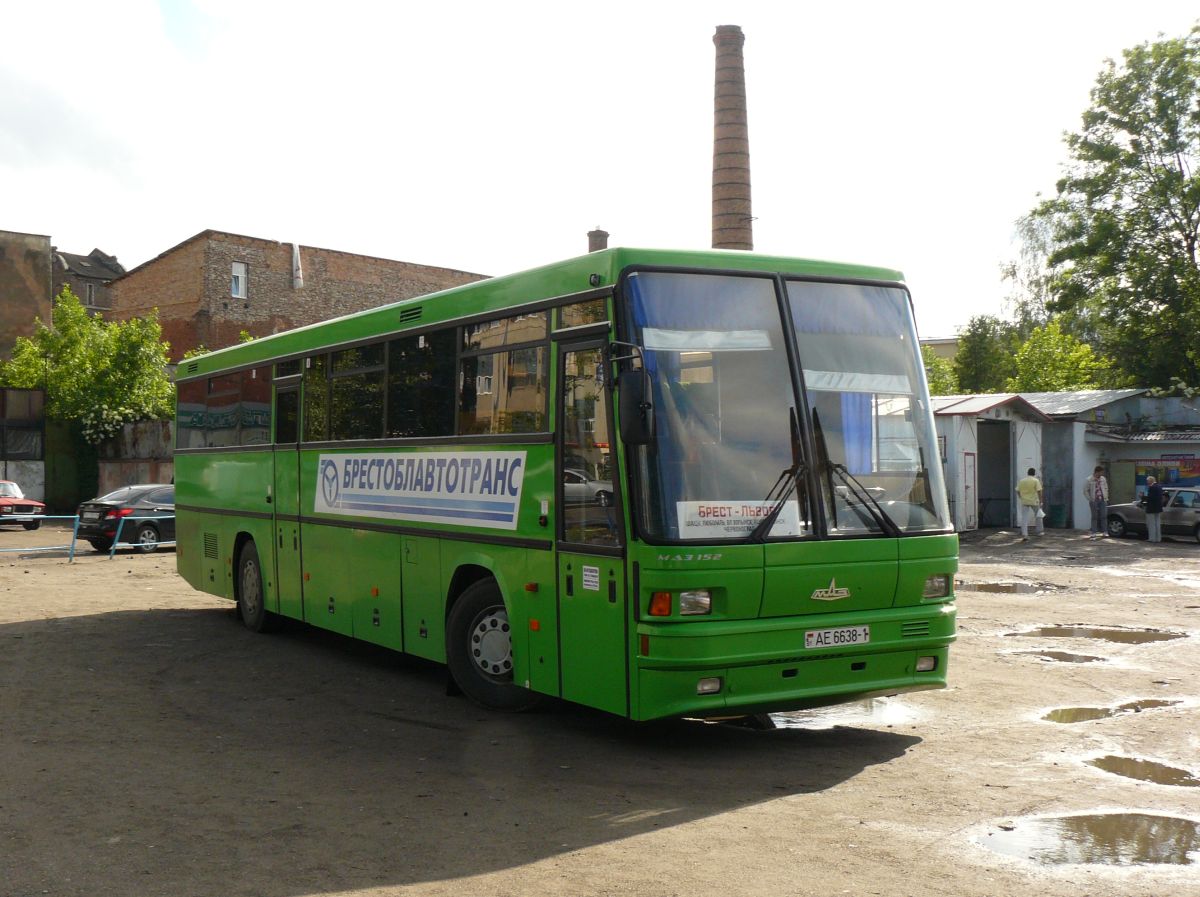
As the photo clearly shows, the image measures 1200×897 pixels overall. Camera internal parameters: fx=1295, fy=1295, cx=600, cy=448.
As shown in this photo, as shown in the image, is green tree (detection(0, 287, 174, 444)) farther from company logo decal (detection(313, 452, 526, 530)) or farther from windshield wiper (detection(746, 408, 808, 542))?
windshield wiper (detection(746, 408, 808, 542))

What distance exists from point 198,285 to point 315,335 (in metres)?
46.6

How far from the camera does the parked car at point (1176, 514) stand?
32.9 meters

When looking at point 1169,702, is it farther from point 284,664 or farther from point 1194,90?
point 1194,90

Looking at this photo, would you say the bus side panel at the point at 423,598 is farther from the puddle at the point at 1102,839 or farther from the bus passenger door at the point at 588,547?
the puddle at the point at 1102,839

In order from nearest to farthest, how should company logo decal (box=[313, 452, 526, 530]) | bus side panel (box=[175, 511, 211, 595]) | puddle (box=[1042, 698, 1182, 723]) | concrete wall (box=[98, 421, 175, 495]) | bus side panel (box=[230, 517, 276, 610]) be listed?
company logo decal (box=[313, 452, 526, 530])
puddle (box=[1042, 698, 1182, 723])
bus side panel (box=[230, 517, 276, 610])
bus side panel (box=[175, 511, 211, 595])
concrete wall (box=[98, 421, 175, 495])

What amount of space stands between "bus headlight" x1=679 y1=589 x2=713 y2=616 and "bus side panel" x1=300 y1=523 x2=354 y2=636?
5064 millimetres

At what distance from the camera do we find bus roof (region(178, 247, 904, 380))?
8.10 metres

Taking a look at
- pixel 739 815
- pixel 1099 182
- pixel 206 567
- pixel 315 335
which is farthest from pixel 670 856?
pixel 1099 182

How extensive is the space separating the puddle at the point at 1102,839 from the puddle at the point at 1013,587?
13376 mm

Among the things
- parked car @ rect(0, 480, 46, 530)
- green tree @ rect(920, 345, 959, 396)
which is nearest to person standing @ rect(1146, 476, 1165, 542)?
parked car @ rect(0, 480, 46, 530)

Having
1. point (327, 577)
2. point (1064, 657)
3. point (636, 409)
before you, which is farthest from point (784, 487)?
point (1064, 657)

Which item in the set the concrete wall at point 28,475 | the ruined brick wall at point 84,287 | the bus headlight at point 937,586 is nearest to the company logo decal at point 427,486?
the bus headlight at point 937,586

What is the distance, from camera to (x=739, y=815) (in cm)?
678

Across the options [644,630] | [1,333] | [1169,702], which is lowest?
[1169,702]
